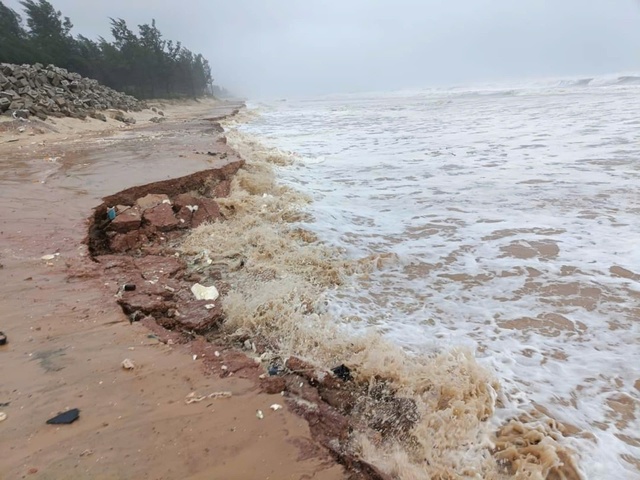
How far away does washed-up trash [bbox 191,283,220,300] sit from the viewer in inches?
144

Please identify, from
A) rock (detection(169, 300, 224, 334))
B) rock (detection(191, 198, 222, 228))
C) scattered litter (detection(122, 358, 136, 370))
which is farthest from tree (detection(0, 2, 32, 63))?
scattered litter (detection(122, 358, 136, 370))

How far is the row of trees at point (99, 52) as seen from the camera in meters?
30.4

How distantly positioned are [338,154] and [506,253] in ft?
25.0

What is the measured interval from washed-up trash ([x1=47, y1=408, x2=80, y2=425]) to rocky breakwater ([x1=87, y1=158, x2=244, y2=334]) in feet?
3.22

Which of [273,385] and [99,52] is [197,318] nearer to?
[273,385]

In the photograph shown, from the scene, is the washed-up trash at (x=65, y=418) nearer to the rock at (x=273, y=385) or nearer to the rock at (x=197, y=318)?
the rock at (x=273, y=385)

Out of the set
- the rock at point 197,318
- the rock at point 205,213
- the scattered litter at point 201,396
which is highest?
the scattered litter at point 201,396

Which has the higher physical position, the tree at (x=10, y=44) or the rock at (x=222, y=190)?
the tree at (x=10, y=44)

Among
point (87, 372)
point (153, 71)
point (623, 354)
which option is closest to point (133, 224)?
point (87, 372)

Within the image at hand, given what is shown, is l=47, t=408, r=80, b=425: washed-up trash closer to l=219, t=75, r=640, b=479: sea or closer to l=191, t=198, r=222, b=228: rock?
l=219, t=75, r=640, b=479: sea

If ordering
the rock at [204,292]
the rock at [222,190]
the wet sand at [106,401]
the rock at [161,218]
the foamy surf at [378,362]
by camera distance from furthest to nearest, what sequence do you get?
the rock at [222,190] → the rock at [161,218] → the rock at [204,292] → the foamy surf at [378,362] → the wet sand at [106,401]

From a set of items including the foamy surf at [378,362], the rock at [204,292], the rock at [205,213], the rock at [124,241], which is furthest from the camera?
the rock at [205,213]

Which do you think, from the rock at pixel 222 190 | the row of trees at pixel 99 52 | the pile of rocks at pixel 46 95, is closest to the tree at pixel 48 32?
the row of trees at pixel 99 52

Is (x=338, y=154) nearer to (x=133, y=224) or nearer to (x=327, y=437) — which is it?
(x=133, y=224)
